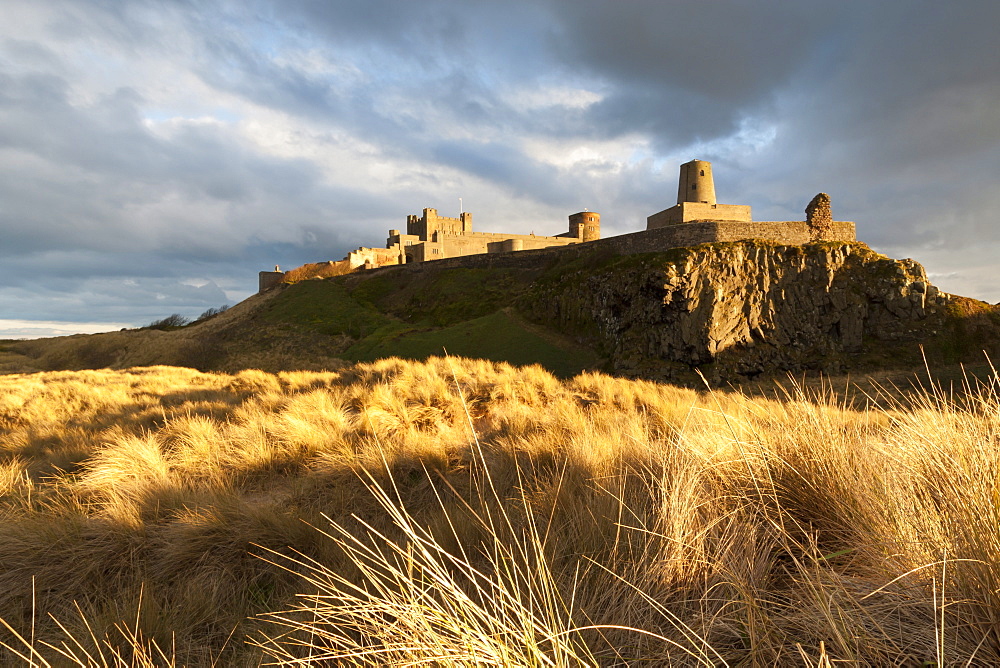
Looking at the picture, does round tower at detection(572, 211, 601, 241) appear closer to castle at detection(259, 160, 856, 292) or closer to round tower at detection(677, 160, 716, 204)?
castle at detection(259, 160, 856, 292)

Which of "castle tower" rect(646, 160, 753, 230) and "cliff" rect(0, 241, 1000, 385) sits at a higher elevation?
"castle tower" rect(646, 160, 753, 230)

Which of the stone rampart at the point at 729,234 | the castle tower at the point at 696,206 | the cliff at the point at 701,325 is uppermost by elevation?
the castle tower at the point at 696,206

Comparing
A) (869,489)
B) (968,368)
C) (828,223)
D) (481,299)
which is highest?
(828,223)

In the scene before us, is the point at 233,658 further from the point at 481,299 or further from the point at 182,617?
the point at 481,299

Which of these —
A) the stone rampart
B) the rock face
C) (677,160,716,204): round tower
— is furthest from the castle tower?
the rock face

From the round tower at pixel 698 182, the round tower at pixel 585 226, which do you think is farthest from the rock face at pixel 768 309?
the round tower at pixel 585 226

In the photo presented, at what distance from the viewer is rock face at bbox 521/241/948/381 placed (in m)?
24.6

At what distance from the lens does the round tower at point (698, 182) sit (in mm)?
37875

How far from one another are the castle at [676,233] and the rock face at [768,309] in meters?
1.46

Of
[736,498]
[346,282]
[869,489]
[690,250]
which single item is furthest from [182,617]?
[346,282]

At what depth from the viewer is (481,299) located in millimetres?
38344

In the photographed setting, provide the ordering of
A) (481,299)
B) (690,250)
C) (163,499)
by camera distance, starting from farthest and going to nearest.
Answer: (481,299), (690,250), (163,499)

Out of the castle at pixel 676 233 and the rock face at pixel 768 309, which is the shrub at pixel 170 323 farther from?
the rock face at pixel 768 309

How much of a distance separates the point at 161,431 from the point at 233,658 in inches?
212
